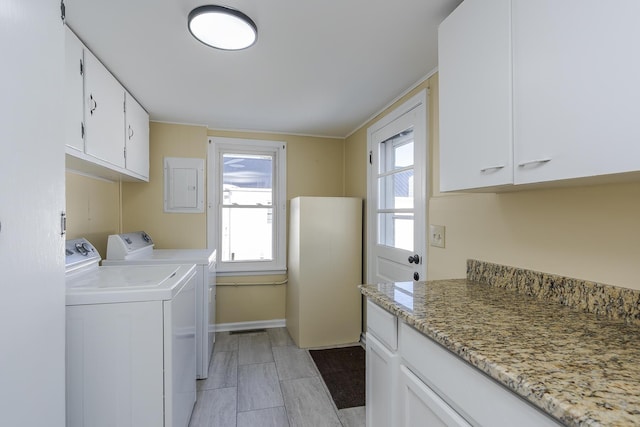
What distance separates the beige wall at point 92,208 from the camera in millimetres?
2070

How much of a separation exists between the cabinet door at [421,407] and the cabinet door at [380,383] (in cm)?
4

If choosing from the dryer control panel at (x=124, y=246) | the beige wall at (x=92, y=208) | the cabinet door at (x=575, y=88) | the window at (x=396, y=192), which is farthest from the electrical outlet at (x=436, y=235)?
the beige wall at (x=92, y=208)

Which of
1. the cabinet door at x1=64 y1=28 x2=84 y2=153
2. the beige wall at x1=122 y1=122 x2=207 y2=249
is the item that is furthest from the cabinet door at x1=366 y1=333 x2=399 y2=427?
the beige wall at x1=122 y1=122 x2=207 y2=249

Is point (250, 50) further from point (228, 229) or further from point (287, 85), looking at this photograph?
point (228, 229)

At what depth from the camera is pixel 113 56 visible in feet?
5.89

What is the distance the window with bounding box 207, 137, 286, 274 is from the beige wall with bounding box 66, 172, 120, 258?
902 millimetres

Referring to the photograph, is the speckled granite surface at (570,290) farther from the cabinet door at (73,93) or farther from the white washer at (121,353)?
the cabinet door at (73,93)

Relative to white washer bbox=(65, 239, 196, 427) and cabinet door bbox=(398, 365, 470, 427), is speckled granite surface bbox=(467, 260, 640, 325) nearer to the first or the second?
Result: cabinet door bbox=(398, 365, 470, 427)

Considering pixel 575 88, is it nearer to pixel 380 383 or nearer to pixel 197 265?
pixel 380 383

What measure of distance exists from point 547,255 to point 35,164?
187 cm

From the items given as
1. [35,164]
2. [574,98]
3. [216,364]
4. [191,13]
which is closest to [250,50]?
[191,13]

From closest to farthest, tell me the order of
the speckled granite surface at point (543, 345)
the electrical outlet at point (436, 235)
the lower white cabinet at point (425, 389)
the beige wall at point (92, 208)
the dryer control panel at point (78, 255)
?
the speckled granite surface at point (543, 345) < the lower white cabinet at point (425, 389) < the dryer control panel at point (78, 255) < the electrical outlet at point (436, 235) < the beige wall at point (92, 208)

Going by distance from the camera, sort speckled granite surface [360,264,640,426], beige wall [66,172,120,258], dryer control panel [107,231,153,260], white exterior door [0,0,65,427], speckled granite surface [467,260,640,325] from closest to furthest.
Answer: speckled granite surface [360,264,640,426] → white exterior door [0,0,65,427] → speckled granite surface [467,260,640,325] → beige wall [66,172,120,258] → dryer control panel [107,231,153,260]

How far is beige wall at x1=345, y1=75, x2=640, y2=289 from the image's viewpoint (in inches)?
39.1
